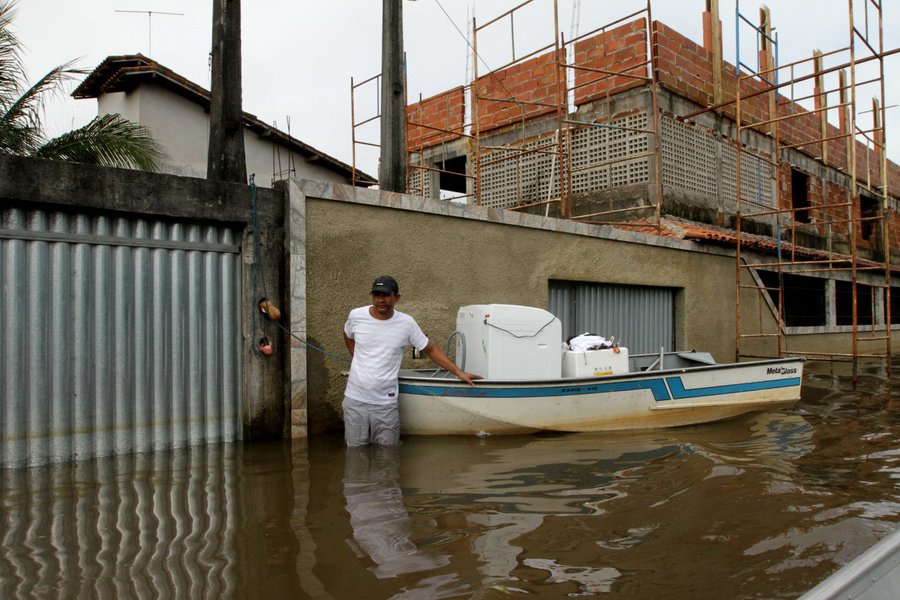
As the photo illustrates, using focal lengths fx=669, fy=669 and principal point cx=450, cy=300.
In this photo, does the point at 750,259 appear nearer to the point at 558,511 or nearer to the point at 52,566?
the point at 558,511

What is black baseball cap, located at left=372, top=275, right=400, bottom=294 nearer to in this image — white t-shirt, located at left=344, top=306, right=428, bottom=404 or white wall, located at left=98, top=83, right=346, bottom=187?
white t-shirt, located at left=344, top=306, right=428, bottom=404

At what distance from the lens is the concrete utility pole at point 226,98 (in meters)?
7.10

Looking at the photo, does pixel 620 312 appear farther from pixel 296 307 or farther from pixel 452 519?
pixel 452 519

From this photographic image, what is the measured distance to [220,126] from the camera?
7.12 meters

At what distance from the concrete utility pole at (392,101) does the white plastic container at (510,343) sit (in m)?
2.60

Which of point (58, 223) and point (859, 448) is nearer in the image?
point (58, 223)

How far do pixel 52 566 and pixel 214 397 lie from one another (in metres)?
2.91

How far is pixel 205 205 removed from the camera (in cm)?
602

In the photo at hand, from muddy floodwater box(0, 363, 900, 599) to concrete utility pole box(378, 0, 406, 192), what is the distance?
12.2 feet

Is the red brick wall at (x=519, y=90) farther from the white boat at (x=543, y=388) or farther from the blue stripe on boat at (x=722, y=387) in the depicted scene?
the white boat at (x=543, y=388)

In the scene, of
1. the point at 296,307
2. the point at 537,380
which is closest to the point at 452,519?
the point at 537,380

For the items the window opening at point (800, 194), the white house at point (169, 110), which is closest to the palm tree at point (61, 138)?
the white house at point (169, 110)

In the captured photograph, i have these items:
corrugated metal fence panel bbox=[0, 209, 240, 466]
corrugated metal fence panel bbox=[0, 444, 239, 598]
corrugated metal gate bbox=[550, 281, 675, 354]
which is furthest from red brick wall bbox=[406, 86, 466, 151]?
corrugated metal fence panel bbox=[0, 444, 239, 598]

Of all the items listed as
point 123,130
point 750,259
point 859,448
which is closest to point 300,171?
point 123,130
